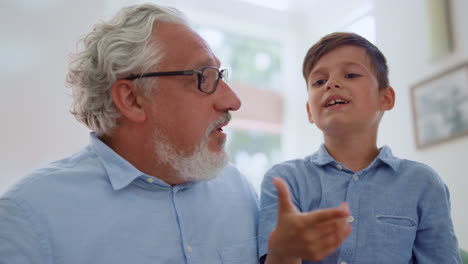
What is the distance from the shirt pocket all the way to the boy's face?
0.49m

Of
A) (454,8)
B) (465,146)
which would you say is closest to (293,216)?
(465,146)

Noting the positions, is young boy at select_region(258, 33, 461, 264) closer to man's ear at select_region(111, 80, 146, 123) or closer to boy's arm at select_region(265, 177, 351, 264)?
boy's arm at select_region(265, 177, 351, 264)

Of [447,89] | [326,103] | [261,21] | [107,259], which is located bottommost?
[107,259]

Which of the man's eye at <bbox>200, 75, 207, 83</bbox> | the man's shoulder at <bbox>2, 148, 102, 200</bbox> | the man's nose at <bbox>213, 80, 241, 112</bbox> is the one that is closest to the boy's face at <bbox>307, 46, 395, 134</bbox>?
the man's nose at <bbox>213, 80, 241, 112</bbox>

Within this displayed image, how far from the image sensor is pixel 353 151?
159cm

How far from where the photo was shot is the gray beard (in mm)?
1446

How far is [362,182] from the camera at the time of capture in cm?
148

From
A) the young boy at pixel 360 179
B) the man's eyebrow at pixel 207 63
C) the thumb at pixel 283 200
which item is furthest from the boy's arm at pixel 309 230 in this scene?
the man's eyebrow at pixel 207 63

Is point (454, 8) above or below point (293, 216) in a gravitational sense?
above

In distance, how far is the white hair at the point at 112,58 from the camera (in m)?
1.56

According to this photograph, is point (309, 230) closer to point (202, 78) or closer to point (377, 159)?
point (377, 159)

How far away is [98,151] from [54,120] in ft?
10.1

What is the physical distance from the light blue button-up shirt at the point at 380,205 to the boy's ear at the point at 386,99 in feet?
0.73

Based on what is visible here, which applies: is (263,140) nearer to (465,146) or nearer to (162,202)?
(465,146)
